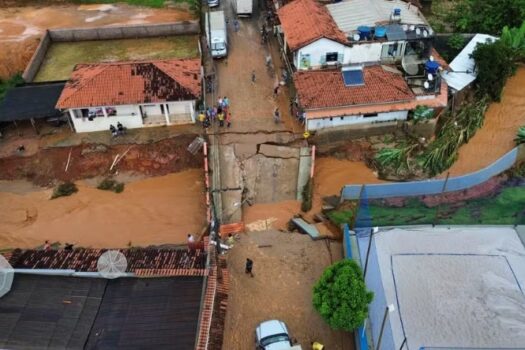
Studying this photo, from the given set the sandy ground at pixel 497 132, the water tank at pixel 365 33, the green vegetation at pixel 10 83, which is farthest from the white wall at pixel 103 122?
the sandy ground at pixel 497 132

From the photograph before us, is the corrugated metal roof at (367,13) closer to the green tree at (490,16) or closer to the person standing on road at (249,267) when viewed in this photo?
the green tree at (490,16)

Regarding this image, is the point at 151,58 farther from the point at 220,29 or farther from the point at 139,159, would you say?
the point at 139,159

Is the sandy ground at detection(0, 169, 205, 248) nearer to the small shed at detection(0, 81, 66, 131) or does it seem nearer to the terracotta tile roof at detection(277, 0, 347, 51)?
the small shed at detection(0, 81, 66, 131)

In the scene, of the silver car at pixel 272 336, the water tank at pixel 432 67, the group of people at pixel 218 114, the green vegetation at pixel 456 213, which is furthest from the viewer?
the group of people at pixel 218 114

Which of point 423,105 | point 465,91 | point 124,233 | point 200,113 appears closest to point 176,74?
point 200,113

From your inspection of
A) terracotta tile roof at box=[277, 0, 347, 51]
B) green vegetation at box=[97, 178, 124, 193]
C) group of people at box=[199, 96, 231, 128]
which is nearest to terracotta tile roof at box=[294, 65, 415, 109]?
terracotta tile roof at box=[277, 0, 347, 51]
